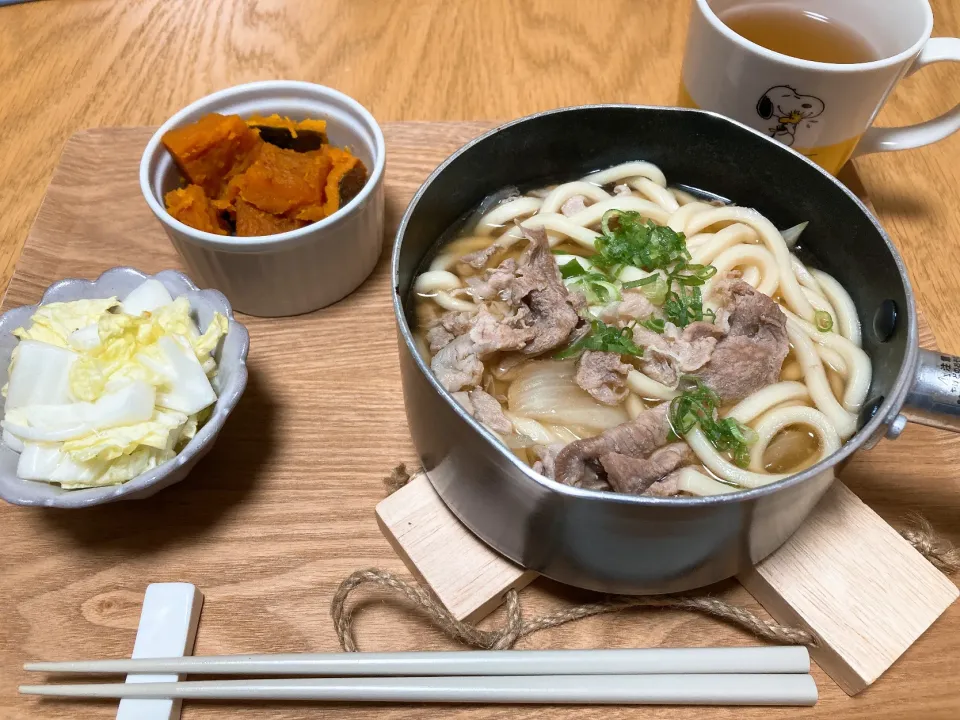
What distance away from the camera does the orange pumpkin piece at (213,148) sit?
4.65 ft

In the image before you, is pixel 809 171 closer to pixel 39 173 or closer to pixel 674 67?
pixel 674 67

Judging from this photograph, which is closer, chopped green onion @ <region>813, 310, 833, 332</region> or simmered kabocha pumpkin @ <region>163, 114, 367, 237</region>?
chopped green onion @ <region>813, 310, 833, 332</region>

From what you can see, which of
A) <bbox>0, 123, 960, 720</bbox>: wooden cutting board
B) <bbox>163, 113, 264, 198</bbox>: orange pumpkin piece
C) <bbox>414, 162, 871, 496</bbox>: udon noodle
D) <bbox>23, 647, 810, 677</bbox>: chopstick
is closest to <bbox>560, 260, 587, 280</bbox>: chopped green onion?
<bbox>414, 162, 871, 496</bbox>: udon noodle

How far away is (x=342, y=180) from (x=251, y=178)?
179mm

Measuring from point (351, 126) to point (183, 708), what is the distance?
114 centimetres

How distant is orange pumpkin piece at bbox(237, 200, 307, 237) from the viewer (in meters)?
1.41

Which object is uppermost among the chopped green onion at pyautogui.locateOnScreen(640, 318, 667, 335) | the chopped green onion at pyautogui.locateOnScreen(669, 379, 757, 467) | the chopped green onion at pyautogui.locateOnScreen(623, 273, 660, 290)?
the chopped green onion at pyautogui.locateOnScreen(623, 273, 660, 290)

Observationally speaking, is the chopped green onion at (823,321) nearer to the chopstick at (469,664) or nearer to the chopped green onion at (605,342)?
the chopped green onion at (605,342)

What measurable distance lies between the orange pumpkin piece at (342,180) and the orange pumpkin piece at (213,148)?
0.17 metres

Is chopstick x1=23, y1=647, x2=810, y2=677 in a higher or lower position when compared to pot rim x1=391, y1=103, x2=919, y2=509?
lower

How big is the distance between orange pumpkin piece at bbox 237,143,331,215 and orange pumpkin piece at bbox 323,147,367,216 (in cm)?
2

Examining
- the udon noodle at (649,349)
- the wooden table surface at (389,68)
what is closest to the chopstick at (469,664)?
the udon noodle at (649,349)

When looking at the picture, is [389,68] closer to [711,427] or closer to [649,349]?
[649,349]

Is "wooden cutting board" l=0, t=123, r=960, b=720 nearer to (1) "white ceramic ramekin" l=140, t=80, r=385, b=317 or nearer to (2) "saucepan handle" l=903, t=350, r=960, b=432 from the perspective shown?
(1) "white ceramic ramekin" l=140, t=80, r=385, b=317
